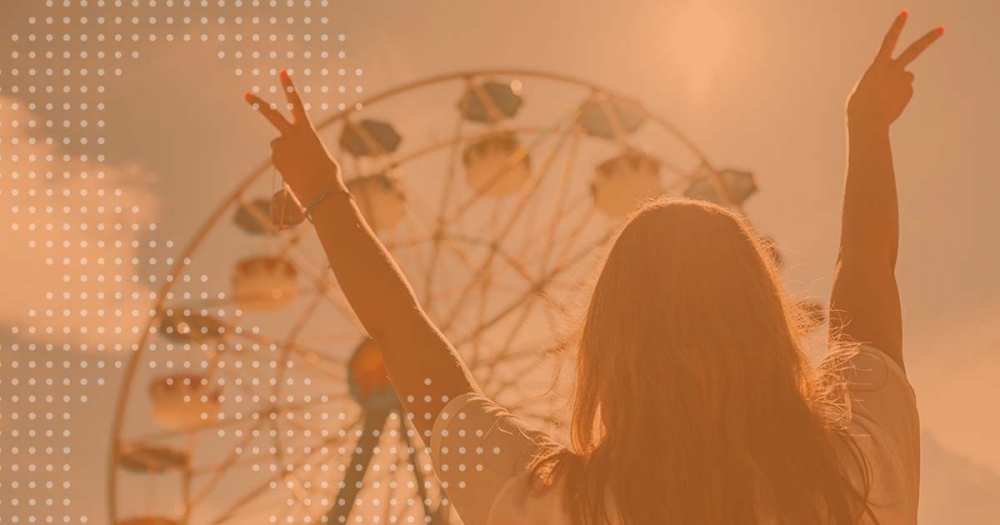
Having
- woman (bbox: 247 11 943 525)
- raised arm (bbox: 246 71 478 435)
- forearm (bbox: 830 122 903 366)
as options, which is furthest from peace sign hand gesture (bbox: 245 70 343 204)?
forearm (bbox: 830 122 903 366)

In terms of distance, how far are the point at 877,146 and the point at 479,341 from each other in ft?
27.0

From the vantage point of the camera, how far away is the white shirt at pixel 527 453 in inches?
53.1

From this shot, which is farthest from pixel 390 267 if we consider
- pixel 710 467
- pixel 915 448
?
pixel 915 448

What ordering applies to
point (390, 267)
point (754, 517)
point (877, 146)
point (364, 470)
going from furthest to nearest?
point (364, 470)
point (877, 146)
point (390, 267)
point (754, 517)

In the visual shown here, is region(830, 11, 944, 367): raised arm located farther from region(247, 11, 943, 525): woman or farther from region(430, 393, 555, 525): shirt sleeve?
region(430, 393, 555, 525): shirt sleeve

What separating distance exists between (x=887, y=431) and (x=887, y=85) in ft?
3.07

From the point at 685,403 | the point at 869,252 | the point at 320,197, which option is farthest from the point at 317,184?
the point at 869,252

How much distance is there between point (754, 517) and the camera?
1306 millimetres

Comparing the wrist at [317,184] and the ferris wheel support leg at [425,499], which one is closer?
the wrist at [317,184]

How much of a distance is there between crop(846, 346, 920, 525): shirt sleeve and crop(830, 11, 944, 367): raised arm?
0.26 feet

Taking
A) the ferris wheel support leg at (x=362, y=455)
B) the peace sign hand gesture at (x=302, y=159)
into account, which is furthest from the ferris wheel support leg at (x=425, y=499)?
the peace sign hand gesture at (x=302, y=159)

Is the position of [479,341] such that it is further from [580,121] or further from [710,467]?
[710,467]

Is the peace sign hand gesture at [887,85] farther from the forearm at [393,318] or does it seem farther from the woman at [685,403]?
the forearm at [393,318]

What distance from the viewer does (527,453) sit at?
138cm
